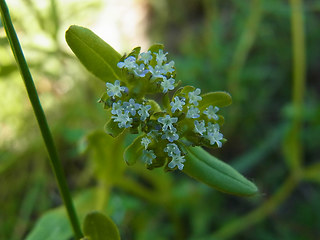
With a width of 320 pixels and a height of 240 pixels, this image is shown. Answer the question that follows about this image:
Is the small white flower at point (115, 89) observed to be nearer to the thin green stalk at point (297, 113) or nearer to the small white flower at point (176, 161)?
the small white flower at point (176, 161)

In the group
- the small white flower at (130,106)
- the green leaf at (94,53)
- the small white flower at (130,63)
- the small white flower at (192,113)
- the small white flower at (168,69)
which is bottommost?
the small white flower at (192,113)

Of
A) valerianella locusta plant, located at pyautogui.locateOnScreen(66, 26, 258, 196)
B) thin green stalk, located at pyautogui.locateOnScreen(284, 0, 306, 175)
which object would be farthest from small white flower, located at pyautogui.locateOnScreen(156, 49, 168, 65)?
thin green stalk, located at pyautogui.locateOnScreen(284, 0, 306, 175)

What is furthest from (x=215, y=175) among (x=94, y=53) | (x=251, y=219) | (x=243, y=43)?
(x=243, y=43)

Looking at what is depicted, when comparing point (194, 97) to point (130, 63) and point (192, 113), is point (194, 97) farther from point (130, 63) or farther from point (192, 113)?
point (130, 63)

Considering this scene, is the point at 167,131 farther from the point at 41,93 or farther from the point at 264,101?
the point at 41,93

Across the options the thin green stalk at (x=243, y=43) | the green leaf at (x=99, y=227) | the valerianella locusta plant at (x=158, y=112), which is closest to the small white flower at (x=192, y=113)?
the valerianella locusta plant at (x=158, y=112)

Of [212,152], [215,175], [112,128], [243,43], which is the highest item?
[243,43]
